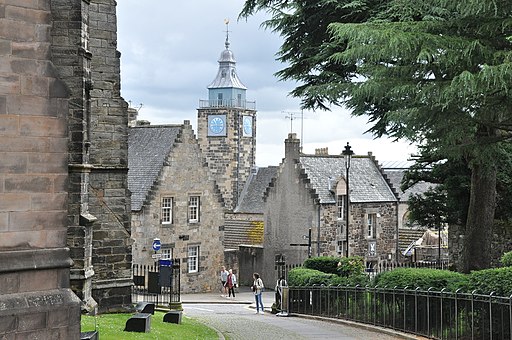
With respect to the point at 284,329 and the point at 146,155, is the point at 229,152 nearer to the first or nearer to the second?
the point at 146,155

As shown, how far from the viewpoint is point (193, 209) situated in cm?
4681

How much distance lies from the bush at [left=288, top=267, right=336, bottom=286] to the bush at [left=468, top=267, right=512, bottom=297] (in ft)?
30.6

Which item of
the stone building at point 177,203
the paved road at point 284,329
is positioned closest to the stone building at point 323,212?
the stone building at point 177,203

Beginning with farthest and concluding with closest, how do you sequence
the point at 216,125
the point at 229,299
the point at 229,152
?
the point at 216,125 → the point at 229,152 → the point at 229,299

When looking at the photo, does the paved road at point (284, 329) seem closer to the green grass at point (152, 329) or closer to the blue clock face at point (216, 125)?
the green grass at point (152, 329)

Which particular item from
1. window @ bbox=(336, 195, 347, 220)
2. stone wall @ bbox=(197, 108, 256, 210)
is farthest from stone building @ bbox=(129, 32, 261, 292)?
stone wall @ bbox=(197, 108, 256, 210)

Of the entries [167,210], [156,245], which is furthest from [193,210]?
[156,245]

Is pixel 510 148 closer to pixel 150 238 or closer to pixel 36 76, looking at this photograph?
pixel 36 76

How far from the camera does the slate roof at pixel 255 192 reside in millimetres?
59956

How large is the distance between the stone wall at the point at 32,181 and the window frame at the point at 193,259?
34.7m

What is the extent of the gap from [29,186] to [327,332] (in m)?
11.7

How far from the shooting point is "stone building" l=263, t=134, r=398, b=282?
46.9 metres

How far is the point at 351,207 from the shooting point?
48.4 m

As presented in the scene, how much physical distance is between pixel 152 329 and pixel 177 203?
2627cm
